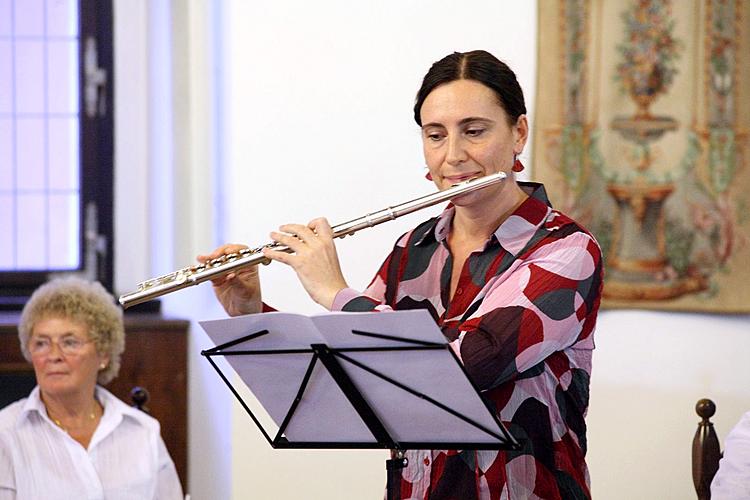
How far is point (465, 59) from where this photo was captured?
1982 millimetres

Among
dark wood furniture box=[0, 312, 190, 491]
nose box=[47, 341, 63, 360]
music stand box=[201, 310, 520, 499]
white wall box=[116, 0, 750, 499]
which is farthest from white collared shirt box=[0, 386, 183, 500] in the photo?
music stand box=[201, 310, 520, 499]

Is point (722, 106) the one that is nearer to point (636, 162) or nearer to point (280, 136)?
point (636, 162)

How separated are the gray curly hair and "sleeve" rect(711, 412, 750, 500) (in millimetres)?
1623

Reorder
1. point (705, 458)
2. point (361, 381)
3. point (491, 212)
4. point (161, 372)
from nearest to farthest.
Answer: point (361, 381), point (491, 212), point (705, 458), point (161, 372)

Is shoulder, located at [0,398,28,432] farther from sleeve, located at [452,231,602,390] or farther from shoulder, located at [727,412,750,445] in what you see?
shoulder, located at [727,412,750,445]

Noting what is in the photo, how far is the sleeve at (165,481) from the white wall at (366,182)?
0.98 feet

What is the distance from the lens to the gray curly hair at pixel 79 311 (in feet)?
Answer: 10.0

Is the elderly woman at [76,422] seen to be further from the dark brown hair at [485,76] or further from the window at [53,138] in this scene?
the dark brown hair at [485,76]

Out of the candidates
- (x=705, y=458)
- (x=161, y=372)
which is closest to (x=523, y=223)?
(x=705, y=458)

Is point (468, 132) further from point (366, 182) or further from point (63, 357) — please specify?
point (63, 357)

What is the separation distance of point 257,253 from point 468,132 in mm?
407

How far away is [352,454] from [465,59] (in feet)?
5.15

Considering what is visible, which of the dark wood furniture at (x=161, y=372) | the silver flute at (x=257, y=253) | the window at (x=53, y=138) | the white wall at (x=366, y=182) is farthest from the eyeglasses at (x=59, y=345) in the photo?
the window at (x=53, y=138)

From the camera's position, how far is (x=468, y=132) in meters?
1.94
